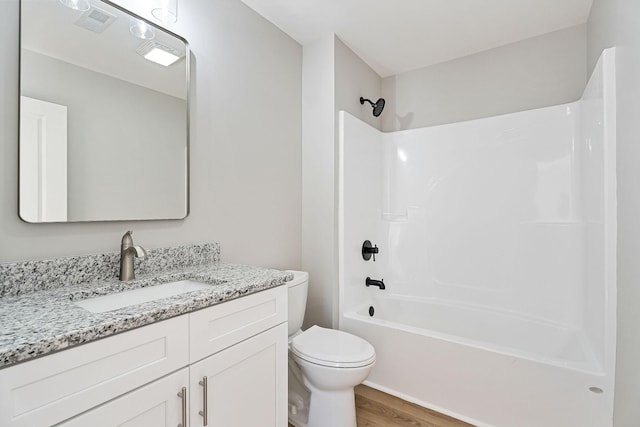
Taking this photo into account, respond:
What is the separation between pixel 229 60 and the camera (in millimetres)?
1841

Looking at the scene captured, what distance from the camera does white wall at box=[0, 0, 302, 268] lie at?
108 cm

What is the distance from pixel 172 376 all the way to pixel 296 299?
971mm

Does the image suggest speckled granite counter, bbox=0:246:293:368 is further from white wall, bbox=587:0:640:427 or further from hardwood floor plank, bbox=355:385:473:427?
white wall, bbox=587:0:640:427

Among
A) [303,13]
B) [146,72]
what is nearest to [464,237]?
[303,13]

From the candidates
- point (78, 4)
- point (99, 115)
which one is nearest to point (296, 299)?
point (99, 115)

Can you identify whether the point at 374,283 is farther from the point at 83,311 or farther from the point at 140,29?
the point at 140,29

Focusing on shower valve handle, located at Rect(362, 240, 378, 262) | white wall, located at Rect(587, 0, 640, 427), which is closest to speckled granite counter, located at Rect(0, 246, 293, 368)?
shower valve handle, located at Rect(362, 240, 378, 262)

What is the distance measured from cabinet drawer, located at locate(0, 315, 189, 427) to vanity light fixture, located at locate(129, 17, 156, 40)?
1.29 metres

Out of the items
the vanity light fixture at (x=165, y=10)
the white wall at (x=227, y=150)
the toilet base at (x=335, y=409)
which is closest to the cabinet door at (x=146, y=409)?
the white wall at (x=227, y=150)

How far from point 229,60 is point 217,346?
158 centimetres

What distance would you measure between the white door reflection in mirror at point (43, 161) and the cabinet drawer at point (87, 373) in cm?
63

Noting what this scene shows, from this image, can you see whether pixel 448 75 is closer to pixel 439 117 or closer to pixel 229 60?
pixel 439 117

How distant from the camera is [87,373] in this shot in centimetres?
78

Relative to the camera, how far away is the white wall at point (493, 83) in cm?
223
